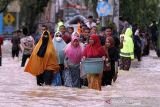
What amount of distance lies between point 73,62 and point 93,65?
0.88 m

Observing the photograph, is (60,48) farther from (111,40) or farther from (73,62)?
(111,40)

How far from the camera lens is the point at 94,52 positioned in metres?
14.8

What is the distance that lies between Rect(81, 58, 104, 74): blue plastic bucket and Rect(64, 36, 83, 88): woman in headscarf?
1.89ft

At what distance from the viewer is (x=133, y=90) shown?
15.6 m

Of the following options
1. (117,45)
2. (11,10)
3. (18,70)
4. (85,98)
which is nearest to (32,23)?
(11,10)

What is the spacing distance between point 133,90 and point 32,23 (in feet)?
116

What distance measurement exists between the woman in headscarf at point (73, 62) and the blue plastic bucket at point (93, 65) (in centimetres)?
58

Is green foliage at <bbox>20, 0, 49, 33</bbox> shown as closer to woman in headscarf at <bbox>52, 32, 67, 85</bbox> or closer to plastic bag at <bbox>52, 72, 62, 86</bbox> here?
woman in headscarf at <bbox>52, 32, 67, 85</bbox>

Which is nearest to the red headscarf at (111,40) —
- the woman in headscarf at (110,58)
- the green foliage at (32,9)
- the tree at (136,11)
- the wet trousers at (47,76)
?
the woman in headscarf at (110,58)

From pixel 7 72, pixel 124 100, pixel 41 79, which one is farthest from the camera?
pixel 7 72

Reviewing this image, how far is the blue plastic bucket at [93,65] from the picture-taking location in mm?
14695

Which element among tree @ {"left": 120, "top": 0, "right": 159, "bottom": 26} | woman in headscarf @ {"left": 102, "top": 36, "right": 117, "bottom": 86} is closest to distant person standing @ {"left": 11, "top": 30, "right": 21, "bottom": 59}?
tree @ {"left": 120, "top": 0, "right": 159, "bottom": 26}

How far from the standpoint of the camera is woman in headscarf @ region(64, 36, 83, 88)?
15.3 meters

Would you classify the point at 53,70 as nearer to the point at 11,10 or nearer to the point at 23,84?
the point at 23,84
